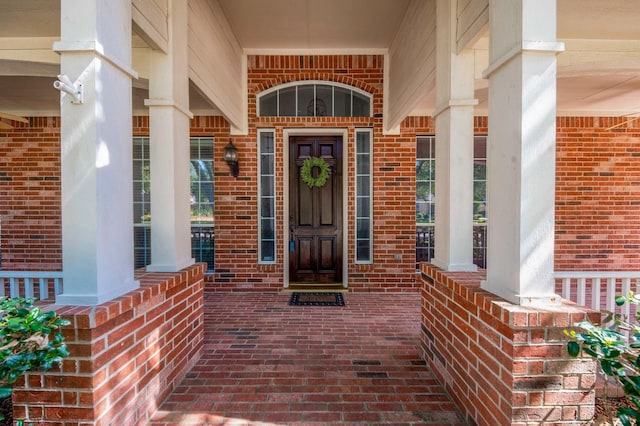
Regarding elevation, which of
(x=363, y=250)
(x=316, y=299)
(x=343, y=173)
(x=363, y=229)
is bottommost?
(x=316, y=299)

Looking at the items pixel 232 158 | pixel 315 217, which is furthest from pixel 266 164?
pixel 315 217

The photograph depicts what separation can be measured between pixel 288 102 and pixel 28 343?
14.4ft

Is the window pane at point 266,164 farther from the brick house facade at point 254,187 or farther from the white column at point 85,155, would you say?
the white column at point 85,155

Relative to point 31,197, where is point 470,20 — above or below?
above

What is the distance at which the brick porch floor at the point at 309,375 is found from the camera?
208cm

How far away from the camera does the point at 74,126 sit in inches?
65.7

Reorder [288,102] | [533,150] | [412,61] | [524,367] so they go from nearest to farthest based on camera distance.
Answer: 1. [524,367]
2. [533,150]
3. [412,61]
4. [288,102]

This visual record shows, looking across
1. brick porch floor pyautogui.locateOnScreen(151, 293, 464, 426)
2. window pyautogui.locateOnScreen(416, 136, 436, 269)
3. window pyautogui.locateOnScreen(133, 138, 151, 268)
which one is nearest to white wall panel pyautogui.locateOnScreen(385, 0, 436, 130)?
window pyautogui.locateOnScreen(416, 136, 436, 269)

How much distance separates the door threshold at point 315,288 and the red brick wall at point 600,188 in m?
3.60

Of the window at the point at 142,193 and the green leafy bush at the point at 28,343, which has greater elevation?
the window at the point at 142,193

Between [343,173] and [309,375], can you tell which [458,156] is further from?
[343,173]

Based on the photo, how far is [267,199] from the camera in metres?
5.16

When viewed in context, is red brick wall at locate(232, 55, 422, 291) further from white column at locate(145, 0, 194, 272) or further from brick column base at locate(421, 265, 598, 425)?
brick column base at locate(421, 265, 598, 425)

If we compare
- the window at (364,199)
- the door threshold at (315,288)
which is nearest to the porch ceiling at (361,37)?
the window at (364,199)
